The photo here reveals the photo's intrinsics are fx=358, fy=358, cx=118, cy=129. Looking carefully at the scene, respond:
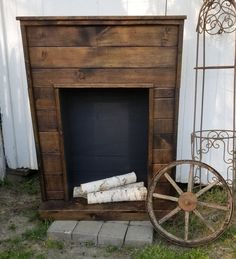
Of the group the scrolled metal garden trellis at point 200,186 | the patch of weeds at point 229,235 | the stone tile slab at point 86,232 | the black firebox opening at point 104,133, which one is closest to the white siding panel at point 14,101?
the black firebox opening at point 104,133

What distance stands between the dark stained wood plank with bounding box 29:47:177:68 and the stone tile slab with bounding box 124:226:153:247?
1.30m

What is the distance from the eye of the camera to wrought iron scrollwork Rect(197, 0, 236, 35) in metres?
3.04

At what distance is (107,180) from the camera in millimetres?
3328

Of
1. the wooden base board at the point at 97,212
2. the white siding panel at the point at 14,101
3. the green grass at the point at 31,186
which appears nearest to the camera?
the wooden base board at the point at 97,212

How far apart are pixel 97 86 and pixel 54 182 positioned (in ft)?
3.10

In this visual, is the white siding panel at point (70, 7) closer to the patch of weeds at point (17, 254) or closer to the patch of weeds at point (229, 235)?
the patch of weeds at point (17, 254)

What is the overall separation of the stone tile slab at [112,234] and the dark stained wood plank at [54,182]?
52 cm

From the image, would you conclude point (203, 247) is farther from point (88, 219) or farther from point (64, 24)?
point (64, 24)

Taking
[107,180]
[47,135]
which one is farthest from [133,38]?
[107,180]

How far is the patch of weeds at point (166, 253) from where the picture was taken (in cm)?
257

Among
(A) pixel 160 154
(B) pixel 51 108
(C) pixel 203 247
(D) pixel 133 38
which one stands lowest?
(C) pixel 203 247

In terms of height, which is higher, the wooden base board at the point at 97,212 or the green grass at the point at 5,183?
the green grass at the point at 5,183

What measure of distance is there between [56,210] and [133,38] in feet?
5.08

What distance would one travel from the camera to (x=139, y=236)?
280 cm
